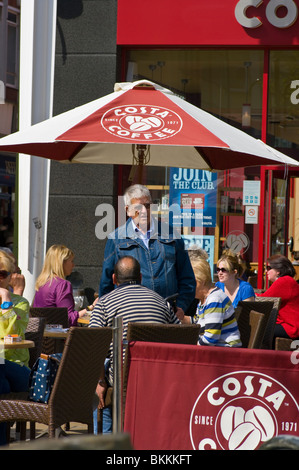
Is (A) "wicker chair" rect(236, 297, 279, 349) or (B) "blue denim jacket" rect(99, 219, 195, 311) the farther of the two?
(A) "wicker chair" rect(236, 297, 279, 349)

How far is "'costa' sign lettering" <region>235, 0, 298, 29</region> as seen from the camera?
32.8 ft

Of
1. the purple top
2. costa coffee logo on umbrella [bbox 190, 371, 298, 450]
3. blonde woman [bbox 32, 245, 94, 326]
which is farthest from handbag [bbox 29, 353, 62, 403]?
the purple top

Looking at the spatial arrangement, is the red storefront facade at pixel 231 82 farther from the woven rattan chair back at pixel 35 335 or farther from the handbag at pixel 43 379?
the handbag at pixel 43 379

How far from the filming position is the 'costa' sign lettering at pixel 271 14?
10008mm

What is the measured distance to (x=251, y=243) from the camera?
1041 cm

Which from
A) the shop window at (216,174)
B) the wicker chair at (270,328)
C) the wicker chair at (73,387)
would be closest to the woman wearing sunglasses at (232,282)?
the wicker chair at (270,328)

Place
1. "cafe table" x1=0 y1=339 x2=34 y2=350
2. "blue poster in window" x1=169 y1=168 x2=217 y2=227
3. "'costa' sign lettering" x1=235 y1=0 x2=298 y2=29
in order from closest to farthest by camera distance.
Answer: "cafe table" x1=0 y1=339 x2=34 y2=350 → "'costa' sign lettering" x1=235 y1=0 x2=298 y2=29 → "blue poster in window" x1=169 y1=168 x2=217 y2=227

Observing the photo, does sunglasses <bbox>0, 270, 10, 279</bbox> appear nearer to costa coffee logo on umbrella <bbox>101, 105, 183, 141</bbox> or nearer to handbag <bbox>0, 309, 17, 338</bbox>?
handbag <bbox>0, 309, 17, 338</bbox>

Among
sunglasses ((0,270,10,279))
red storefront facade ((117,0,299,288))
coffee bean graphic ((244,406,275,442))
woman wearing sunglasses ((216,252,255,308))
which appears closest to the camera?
coffee bean graphic ((244,406,275,442))

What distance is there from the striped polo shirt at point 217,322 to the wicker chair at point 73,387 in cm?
83

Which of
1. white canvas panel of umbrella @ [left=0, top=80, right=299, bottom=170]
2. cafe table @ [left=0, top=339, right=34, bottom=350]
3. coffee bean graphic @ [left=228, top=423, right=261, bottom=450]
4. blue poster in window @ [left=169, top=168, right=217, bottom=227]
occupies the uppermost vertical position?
white canvas panel of umbrella @ [left=0, top=80, right=299, bottom=170]

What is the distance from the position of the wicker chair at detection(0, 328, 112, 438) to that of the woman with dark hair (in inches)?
117

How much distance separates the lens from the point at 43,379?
5395mm

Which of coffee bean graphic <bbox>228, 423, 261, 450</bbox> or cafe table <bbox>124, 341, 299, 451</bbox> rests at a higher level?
cafe table <bbox>124, 341, 299, 451</bbox>
